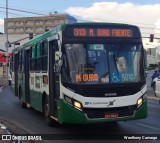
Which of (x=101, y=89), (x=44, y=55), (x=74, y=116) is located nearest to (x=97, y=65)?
(x=101, y=89)

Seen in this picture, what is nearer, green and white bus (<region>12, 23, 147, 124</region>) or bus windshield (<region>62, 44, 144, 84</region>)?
green and white bus (<region>12, 23, 147, 124</region>)

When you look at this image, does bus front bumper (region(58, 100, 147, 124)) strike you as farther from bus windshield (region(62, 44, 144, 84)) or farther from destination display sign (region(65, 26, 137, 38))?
destination display sign (region(65, 26, 137, 38))

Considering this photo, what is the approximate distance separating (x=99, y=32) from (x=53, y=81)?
2014 mm

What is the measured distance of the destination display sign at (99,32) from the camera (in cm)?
1148

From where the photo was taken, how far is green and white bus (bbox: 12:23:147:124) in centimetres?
1094

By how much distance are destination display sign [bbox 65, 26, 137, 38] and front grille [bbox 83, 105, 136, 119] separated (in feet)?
6.46

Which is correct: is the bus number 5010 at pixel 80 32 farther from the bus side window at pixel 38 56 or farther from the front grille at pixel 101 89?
the bus side window at pixel 38 56

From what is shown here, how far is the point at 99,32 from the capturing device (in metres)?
11.6

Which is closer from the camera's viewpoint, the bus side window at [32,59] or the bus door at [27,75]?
the bus side window at [32,59]

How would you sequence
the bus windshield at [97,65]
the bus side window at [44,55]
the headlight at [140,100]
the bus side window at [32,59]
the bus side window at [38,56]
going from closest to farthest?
1. the bus windshield at [97,65]
2. the headlight at [140,100]
3. the bus side window at [44,55]
4. the bus side window at [38,56]
5. the bus side window at [32,59]

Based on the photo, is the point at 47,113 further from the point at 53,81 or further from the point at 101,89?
the point at 101,89

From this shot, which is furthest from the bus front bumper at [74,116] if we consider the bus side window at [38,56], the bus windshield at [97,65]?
the bus side window at [38,56]

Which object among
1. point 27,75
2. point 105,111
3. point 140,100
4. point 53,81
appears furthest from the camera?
point 27,75

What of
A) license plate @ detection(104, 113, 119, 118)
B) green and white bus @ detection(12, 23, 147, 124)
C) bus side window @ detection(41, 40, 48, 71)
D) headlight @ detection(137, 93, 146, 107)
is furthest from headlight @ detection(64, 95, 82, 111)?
bus side window @ detection(41, 40, 48, 71)
